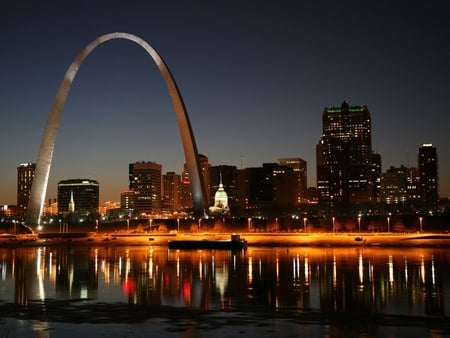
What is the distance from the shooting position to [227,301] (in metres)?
25.1

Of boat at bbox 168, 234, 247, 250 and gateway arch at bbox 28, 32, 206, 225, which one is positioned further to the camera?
gateway arch at bbox 28, 32, 206, 225

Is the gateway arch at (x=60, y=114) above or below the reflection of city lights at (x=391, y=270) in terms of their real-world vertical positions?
above

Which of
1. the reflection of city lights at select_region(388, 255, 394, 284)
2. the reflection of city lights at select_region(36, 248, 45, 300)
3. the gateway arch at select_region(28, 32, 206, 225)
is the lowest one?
the reflection of city lights at select_region(388, 255, 394, 284)

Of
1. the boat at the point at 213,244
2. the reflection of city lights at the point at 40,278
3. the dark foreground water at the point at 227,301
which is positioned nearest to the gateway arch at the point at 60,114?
the boat at the point at 213,244

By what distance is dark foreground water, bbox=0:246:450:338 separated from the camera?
1881cm

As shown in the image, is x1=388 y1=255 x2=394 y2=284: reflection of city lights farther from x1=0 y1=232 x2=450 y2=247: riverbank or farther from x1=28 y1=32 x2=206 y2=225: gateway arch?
x1=28 y1=32 x2=206 y2=225: gateway arch

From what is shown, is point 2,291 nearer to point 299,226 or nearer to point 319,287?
point 319,287

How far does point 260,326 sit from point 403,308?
20.0 ft

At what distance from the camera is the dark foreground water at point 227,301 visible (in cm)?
1881

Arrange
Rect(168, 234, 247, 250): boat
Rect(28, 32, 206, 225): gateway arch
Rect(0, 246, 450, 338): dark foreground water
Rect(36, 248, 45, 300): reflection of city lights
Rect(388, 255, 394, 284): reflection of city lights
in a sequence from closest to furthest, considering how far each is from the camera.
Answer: Rect(0, 246, 450, 338): dark foreground water, Rect(36, 248, 45, 300): reflection of city lights, Rect(388, 255, 394, 284): reflection of city lights, Rect(168, 234, 247, 250): boat, Rect(28, 32, 206, 225): gateway arch

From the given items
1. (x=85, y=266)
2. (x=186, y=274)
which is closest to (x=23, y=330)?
Answer: (x=186, y=274)

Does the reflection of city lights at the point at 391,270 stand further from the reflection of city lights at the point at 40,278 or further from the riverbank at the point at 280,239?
the riverbank at the point at 280,239

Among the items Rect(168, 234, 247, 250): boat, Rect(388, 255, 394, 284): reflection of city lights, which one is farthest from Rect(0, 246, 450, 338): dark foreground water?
Rect(168, 234, 247, 250): boat

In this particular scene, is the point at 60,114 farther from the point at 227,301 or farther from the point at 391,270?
the point at 227,301
